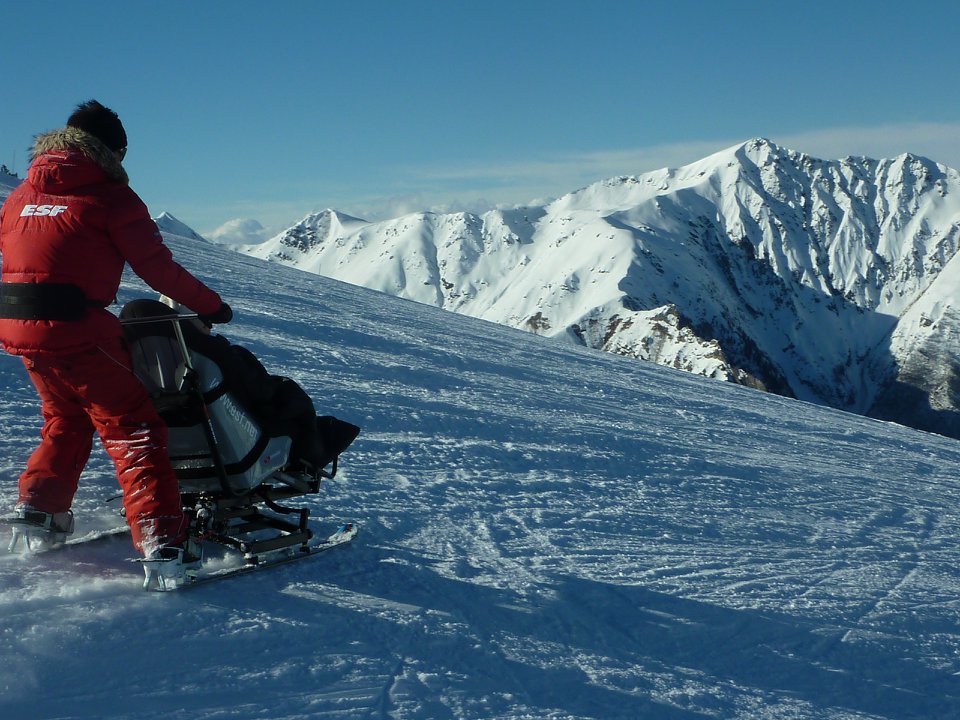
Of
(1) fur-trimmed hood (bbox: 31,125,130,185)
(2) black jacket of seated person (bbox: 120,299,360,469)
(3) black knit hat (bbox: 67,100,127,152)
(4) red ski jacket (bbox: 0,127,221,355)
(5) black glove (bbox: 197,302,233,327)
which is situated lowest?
(2) black jacket of seated person (bbox: 120,299,360,469)

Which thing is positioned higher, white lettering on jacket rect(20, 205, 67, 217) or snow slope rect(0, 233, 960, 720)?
white lettering on jacket rect(20, 205, 67, 217)

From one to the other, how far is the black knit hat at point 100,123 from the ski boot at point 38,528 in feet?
5.55

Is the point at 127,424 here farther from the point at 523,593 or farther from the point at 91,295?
the point at 523,593

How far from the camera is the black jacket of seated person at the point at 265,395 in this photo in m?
3.97

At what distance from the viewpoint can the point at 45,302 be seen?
11.7ft

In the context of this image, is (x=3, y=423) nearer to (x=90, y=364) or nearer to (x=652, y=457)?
(x=90, y=364)

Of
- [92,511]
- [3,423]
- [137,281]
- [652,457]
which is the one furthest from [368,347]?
[92,511]

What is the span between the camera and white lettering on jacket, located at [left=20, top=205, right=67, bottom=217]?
3.62 metres

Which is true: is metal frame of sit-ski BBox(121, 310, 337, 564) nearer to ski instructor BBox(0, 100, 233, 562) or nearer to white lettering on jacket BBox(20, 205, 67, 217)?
ski instructor BBox(0, 100, 233, 562)

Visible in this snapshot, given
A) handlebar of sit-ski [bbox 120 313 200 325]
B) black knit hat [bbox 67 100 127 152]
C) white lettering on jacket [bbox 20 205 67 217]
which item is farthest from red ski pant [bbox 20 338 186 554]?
black knit hat [bbox 67 100 127 152]

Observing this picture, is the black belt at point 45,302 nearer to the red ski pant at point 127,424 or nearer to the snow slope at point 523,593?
the red ski pant at point 127,424

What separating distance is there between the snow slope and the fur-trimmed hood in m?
1.82

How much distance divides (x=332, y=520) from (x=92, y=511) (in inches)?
52.2

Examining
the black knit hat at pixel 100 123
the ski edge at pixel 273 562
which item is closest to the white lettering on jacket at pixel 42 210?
the black knit hat at pixel 100 123
